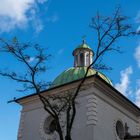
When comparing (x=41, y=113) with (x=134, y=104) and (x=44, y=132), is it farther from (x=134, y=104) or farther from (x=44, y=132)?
(x=134, y=104)

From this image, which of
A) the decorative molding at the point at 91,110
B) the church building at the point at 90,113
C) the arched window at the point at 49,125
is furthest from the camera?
the arched window at the point at 49,125

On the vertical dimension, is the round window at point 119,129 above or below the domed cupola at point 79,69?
below

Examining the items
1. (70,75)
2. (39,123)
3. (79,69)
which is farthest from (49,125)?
(79,69)

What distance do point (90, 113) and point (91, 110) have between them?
193 mm

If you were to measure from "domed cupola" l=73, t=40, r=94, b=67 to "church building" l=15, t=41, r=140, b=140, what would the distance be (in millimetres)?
884

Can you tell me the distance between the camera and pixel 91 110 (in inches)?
665

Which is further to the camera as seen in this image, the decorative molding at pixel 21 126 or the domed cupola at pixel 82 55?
the domed cupola at pixel 82 55

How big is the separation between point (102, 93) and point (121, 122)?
274cm

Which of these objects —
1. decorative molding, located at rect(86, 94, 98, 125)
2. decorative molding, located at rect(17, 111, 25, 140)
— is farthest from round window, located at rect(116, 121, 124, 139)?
decorative molding, located at rect(17, 111, 25, 140)

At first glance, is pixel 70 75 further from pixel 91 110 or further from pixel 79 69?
pixel 91 110

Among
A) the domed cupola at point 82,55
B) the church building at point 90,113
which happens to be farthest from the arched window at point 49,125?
the domed cupola at point 82,55

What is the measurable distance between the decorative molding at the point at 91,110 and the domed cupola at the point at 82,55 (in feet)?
19.9

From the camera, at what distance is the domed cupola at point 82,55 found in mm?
23328

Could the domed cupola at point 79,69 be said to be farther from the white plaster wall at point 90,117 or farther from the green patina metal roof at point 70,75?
the white plaster wall at point 90,117
